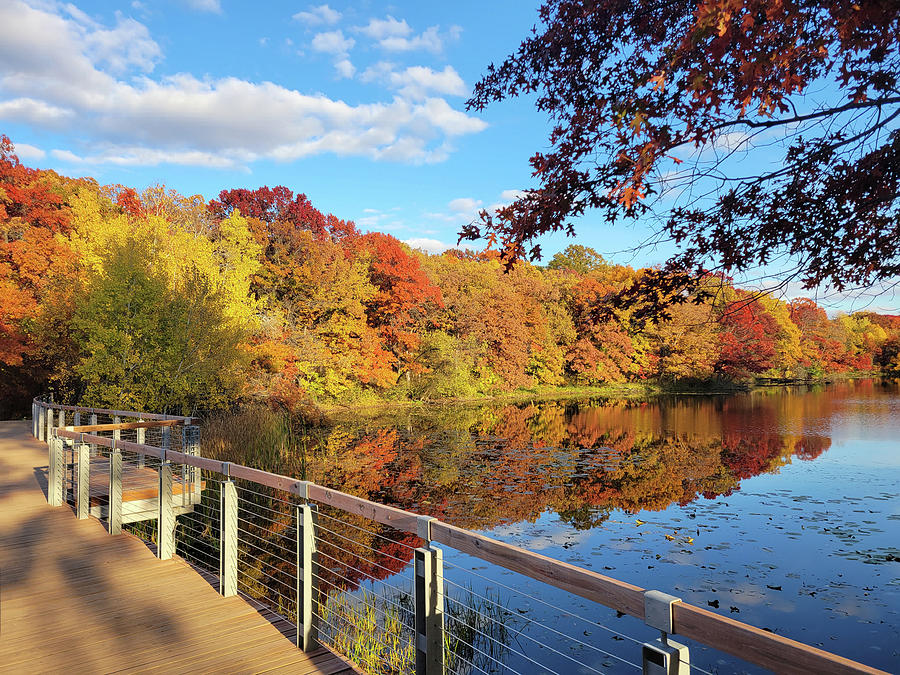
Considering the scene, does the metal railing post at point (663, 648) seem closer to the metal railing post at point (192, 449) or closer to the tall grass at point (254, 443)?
the metal railing post at point (192, 449)

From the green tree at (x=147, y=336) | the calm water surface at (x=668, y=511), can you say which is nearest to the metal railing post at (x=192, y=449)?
the calm water surface at (x=668, y=511)

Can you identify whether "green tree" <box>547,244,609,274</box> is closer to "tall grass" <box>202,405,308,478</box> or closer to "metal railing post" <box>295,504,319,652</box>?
"tall grass" <box>202,405,308,478</box>

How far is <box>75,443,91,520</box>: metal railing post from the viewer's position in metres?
6.96

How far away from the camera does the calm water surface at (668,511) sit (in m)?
6.61

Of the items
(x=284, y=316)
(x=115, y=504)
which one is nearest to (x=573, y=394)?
(x=284, y=316)

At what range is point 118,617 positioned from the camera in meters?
4.30

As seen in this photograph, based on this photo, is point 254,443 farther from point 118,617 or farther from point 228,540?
Result: point 118,617

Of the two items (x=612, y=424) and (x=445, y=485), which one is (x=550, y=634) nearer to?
(x=445, y=485)

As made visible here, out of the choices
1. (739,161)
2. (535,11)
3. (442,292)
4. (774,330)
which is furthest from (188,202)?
(774,330)

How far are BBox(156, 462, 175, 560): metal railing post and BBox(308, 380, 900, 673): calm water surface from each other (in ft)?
9.88

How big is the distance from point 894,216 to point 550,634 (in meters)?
5.10

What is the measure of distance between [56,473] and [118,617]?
4515 millimetres

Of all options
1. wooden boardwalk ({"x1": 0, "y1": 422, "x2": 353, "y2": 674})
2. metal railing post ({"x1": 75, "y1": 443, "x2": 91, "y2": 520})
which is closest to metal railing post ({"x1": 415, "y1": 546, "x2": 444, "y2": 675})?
wooden boardwalk ({"x1": 0, "y1": 422, "x2": 353, "y2": 674})

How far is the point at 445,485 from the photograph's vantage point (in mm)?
Result: 13383
